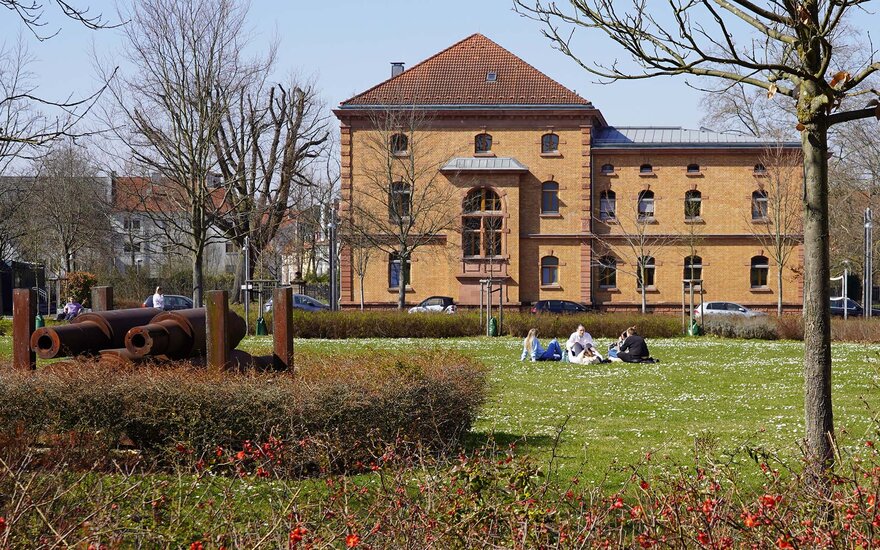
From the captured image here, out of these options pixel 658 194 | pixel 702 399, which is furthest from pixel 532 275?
pixel 702 399

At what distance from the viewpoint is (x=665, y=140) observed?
177ft

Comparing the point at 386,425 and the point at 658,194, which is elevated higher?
the point at 658,194

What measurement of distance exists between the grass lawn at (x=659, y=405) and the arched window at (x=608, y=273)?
2581 cm

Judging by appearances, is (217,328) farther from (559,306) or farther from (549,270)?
(549,270)

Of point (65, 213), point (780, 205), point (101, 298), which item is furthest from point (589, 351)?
point (65, 213)

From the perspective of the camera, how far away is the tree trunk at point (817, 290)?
706 centimetres

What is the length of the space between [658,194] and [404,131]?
43.9ft

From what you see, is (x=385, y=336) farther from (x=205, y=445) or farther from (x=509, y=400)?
(x=205, y=445)

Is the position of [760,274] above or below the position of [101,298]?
above

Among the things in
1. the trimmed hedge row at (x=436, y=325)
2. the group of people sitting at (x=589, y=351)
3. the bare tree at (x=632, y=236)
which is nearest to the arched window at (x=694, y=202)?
the bare tree at (x=632, y=236)

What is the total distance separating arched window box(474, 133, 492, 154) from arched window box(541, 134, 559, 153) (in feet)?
8.81

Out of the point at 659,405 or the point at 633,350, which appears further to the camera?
the point at 633,350

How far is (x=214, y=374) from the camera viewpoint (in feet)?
36.2

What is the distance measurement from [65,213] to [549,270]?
2950 cm
